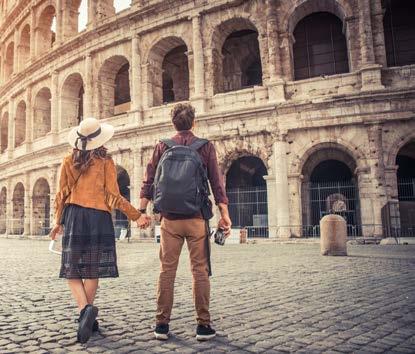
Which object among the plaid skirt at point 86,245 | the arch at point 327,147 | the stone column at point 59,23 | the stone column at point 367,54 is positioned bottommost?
the plaid skirt at point 86,245

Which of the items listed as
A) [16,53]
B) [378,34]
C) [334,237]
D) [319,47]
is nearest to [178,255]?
[334,237]

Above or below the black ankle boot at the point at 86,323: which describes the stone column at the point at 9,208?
above

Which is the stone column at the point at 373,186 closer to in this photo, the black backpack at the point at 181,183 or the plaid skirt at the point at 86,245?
the black backpack at the point at 181,183

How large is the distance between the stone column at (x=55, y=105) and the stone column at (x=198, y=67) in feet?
26.1

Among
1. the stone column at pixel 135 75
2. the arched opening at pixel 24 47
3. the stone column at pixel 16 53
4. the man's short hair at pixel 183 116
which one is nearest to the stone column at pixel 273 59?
the stone column at pixel 135 75

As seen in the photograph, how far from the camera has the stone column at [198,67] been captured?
14406 mm

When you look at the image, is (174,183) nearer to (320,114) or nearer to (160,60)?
(320,114)

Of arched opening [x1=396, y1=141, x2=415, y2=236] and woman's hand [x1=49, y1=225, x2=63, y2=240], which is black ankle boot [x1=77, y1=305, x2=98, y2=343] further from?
arched opening [x1=396, y1=141, x2=415, y2=236]

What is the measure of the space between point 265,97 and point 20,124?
16.2 m

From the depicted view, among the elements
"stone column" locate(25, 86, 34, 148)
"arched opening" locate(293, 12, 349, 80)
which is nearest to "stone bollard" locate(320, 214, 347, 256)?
"arched opening" locate(293, 12, 349, 80)

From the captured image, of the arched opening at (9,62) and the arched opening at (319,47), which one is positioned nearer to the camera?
the arched opening at (319,47)

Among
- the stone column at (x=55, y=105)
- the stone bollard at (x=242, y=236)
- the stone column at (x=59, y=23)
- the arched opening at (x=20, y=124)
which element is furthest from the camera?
the arched opening at (x=20, y=124)

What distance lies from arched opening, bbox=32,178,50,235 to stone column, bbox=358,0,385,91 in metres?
16.2

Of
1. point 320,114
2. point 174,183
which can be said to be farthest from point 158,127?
point 174,183
